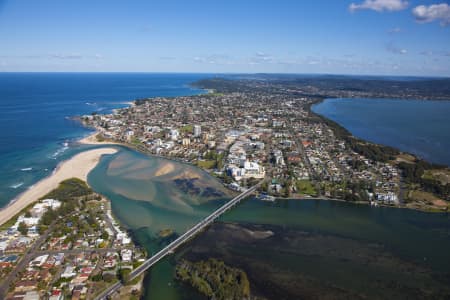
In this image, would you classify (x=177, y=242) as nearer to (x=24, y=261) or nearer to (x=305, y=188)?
(x=24, y=261)

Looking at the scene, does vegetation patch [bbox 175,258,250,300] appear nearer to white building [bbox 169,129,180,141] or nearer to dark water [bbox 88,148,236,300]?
dark water [bbox 88,148,236,300]

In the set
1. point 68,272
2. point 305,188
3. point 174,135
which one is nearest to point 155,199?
point 68,272

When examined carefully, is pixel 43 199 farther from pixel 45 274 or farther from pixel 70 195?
pixel 45 274

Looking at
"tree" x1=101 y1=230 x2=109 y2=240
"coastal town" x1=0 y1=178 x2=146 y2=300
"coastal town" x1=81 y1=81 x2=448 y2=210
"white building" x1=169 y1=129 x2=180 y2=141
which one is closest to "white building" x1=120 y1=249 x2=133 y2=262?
"coastal town" x1=0 y1=178 x2=146 y2=300

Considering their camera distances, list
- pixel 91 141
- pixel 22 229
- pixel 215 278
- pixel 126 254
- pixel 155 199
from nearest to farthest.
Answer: pixel 215 278
pixel 126 254
pixel 22 229
pixel 155 199
pixel 91 141

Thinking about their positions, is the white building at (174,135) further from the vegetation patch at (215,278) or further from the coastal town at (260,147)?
the vegetation patch at (215,278)

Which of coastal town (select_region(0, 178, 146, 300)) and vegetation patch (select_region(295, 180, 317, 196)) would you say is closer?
coastal town (select_region(0, 178, 146, 300))

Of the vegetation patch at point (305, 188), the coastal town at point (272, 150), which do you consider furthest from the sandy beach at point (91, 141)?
the vegetation patch at point (305, 188)
